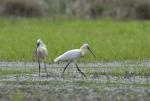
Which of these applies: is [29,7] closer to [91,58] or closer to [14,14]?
[14,14]

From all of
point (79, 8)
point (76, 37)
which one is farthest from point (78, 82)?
point (79, 8)

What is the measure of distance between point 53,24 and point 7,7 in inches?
143

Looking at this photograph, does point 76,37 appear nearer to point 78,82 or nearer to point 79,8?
point 79,8

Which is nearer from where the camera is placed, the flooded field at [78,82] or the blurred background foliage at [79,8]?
the flooded field at [78,82]

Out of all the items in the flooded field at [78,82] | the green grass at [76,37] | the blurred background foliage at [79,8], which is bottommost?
the flooded field at [78,82]

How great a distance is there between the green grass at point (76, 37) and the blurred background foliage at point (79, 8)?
3.68ft

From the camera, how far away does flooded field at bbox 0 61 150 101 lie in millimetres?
11109

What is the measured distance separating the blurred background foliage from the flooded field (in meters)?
15.4

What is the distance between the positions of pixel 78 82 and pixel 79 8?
20.0 m

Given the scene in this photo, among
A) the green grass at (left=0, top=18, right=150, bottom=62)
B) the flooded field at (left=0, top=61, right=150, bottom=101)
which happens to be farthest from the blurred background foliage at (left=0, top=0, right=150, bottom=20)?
the flooded field at (left=0, top=61, right=150, bottom=101)

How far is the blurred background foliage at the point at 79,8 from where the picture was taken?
3161 cm

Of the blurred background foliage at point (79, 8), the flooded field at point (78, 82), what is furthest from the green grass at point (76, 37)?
→ the flooded field at point (78, 82)

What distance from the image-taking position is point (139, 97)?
434 inches

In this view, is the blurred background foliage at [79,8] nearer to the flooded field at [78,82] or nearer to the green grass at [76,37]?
the green grass at [76,37]
